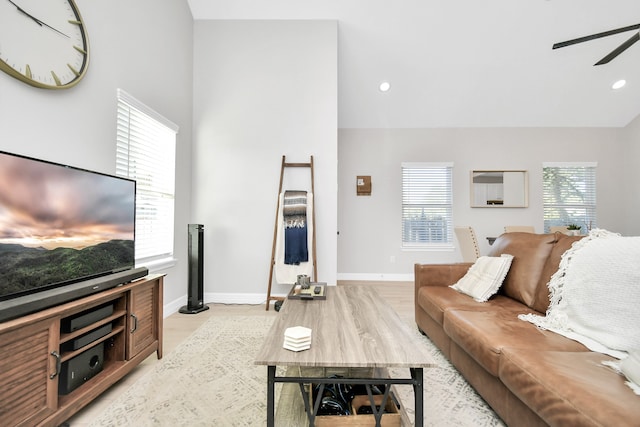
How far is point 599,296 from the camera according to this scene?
1.43 meters

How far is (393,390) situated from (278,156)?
2.79m

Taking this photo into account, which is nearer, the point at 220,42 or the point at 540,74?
the point at 220,42

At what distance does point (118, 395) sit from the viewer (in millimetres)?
1674

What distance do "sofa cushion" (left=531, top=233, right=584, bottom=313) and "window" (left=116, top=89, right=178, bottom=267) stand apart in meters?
3.19

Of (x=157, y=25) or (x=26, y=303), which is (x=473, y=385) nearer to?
(x=26, y=303)

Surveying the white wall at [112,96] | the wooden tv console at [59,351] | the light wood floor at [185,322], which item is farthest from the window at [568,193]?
the wooden tv console at [59,351]

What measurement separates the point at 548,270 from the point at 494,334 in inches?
29.9

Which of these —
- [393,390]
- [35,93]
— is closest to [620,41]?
[393,390]

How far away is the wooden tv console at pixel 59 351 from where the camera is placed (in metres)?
1.14

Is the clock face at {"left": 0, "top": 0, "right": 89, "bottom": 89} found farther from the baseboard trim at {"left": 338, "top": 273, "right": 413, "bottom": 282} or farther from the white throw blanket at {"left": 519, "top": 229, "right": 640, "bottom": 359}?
the baseboard trim at {"left": 338, "top": 273, "right": 413, "bottom": 282}

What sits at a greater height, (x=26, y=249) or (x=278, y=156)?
(x=278, y=156)

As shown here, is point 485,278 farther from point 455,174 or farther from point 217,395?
point 455,174

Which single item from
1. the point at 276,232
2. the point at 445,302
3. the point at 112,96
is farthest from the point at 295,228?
the point at 112,96

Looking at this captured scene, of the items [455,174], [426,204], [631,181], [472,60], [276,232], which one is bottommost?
[276,232]
